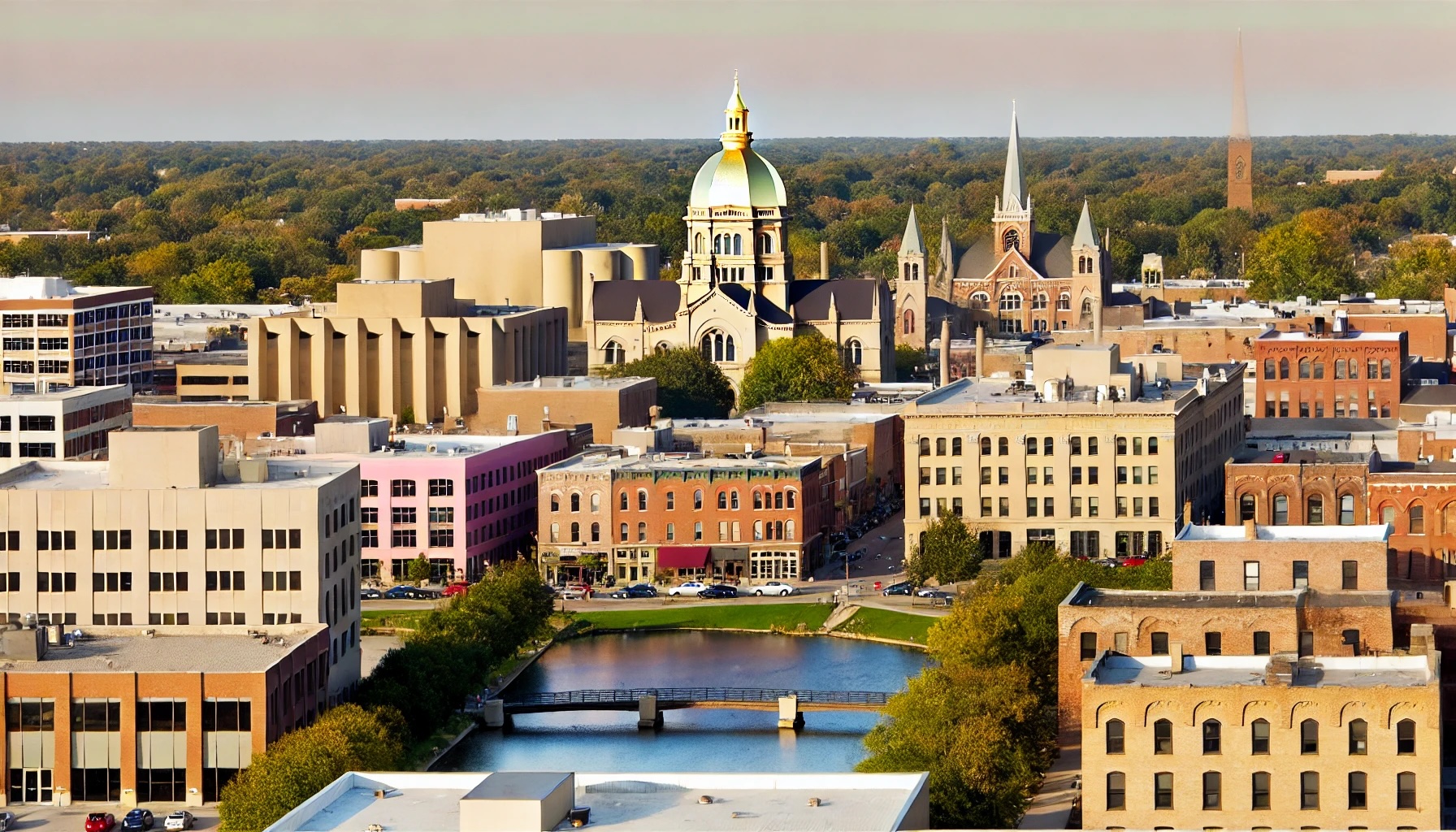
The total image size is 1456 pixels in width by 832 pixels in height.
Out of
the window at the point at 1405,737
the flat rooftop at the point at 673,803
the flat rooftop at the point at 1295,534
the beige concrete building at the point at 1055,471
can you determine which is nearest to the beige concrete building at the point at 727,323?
the beige concrete building at the point at 1055,471

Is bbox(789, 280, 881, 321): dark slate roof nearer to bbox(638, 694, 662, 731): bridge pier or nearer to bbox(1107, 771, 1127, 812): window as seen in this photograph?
bbox(638, 694, 662, 731): bridge pier

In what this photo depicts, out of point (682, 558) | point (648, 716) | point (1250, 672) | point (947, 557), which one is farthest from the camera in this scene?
point (682, 558)

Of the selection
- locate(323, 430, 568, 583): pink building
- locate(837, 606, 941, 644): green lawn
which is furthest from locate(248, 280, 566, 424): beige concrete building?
locate(837, 606, 941, 644): green lawn

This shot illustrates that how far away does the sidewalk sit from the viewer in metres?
80.9

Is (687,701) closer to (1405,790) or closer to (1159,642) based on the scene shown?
(1159,642)

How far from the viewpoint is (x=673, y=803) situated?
62469mm

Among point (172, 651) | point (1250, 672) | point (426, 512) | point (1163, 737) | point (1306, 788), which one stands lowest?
point (1306, 788)

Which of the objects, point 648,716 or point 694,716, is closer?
point 648,716

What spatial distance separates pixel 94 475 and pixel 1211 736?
1712 inches

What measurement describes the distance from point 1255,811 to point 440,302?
11066 cm

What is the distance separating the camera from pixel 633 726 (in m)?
104

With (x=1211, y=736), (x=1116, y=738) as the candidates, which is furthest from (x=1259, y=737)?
(x=1116, y=738)

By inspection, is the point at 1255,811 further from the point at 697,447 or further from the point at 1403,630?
the point at 697,447

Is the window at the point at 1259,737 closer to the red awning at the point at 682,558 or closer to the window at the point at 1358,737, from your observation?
the window at the point at 1358,737
